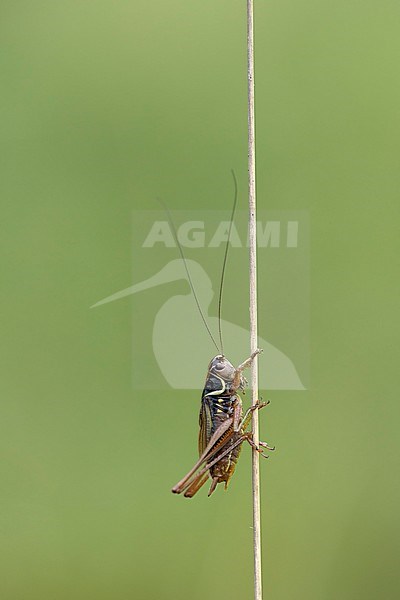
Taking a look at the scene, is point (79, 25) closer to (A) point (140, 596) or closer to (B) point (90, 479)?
(B) point (90, 479)

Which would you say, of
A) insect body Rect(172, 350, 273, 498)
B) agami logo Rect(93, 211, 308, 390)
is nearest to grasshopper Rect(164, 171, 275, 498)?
insect body Rect(172, 350, 273, 498)

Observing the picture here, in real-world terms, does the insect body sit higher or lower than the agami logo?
lower

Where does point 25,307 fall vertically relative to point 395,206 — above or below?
below

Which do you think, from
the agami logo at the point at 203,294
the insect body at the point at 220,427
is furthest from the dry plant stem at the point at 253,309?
the agami logo at the point at 203,294

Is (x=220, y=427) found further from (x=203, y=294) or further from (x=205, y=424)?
(x=203, y=294)

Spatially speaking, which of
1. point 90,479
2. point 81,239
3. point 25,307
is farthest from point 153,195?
point 90,479

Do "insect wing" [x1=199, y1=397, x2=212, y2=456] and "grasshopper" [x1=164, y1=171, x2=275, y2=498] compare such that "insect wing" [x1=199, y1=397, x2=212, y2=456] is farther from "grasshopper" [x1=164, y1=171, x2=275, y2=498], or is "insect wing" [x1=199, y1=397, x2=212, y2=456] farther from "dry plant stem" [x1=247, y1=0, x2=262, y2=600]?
"dry plant stem" [x1=247, y1=0, x2=262, y2=600]

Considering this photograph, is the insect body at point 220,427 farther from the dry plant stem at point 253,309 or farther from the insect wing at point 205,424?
the dry plant stem at point 253,309
